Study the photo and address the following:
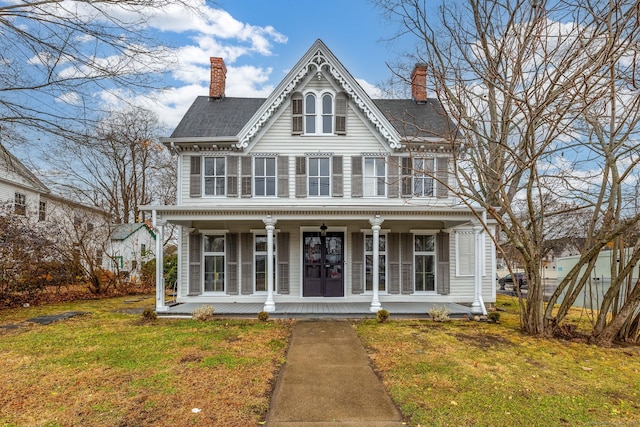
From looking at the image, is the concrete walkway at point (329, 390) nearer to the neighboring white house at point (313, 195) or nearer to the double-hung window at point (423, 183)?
the neighboring white house at point (313, 195)

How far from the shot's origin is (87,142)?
6.10 meters

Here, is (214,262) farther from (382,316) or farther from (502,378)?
(502,378)

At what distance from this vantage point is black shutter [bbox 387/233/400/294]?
1147 centimetres

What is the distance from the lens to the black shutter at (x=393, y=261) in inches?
452

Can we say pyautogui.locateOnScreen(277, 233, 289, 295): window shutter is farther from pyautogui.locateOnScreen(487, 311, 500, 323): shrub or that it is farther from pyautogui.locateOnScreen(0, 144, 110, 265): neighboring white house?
pyautogui.locateOnScreen(0, 144, 110, 265): neighboring white house

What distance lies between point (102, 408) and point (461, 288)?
1063 cm

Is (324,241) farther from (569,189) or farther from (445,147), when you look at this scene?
(569,189)

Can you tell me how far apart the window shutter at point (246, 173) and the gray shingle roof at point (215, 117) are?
3.32 ft

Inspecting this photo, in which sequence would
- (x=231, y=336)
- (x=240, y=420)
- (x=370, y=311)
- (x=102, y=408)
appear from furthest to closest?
1. (x=370, y=311)
2. (x=231, y=336)
3. (x=102, y=408)
4. (x=240, y=420)

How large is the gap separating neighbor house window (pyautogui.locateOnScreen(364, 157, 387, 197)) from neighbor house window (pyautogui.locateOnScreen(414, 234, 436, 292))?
2.07 m

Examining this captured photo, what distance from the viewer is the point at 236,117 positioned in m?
12.3

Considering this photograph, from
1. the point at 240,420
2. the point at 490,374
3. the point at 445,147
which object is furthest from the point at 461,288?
the point at 240,420

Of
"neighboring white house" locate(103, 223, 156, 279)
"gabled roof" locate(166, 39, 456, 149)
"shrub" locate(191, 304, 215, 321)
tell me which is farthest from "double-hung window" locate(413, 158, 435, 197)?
"neighboring white house" locate(103, 223, 156, 279)

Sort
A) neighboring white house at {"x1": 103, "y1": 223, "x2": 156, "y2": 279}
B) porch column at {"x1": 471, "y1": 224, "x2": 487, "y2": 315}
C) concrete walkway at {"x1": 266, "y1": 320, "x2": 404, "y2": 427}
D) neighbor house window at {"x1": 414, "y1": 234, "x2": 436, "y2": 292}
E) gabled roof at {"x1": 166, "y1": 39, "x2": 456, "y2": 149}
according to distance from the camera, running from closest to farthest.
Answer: concrete walkway at {"x1": 266, "y1": 320, "x2": 404, "y2": 427}, porch column at {"x1": 471, "y1": 224, "x2": 487, "y2": 315}, gabled roof at {"x1": 166, "y1": 39, "x2": 456, "y2": 149}, neighbor house window at {"x1": 414, "y1": 234, "x2": 436, "y2": 292}, neighboring white house at {"x1": 103, "y1": 223, "x2": 156, "y2": 279}
